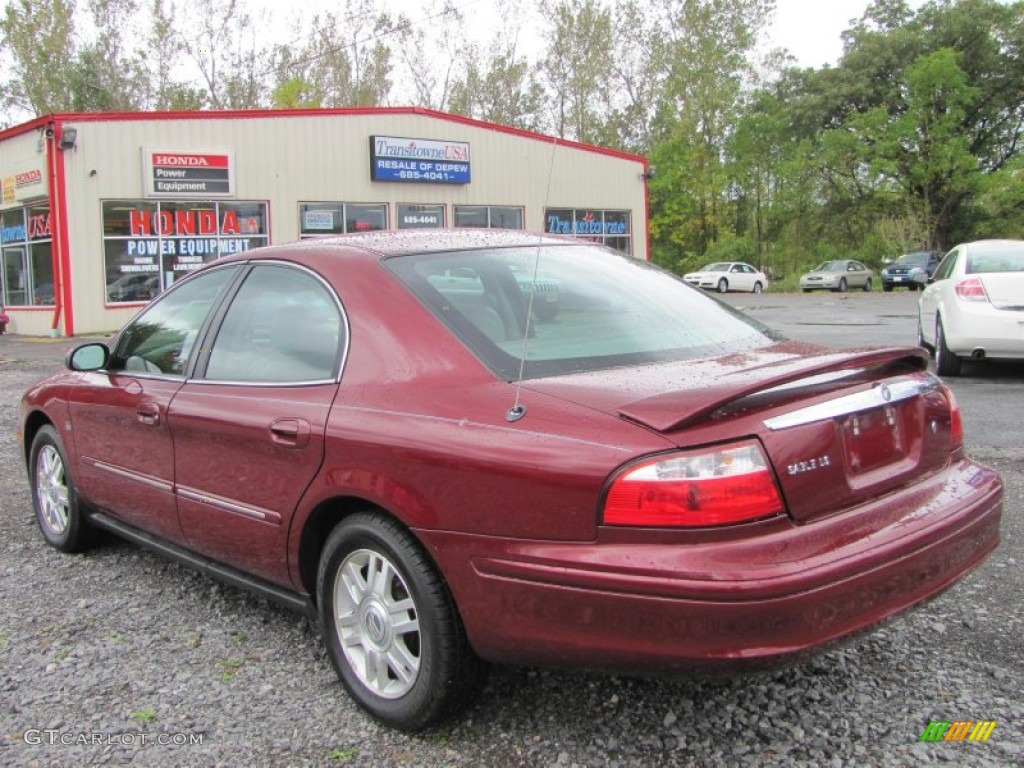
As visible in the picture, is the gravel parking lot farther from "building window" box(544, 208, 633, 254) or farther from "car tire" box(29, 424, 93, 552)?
"building window" box(544, 208, 633, 254)

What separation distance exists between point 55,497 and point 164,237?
18223mm

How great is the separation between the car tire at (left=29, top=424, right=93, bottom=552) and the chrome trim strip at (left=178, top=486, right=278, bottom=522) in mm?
1222

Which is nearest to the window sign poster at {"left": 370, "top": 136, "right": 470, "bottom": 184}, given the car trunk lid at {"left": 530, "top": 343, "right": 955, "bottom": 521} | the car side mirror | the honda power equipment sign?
the honda power equipment sign

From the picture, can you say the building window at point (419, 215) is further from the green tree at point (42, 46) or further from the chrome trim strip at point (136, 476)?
the green tree at point (42, 46)

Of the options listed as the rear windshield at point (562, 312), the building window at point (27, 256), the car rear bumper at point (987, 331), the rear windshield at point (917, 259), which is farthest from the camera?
the rear windshield at point (917, 259)

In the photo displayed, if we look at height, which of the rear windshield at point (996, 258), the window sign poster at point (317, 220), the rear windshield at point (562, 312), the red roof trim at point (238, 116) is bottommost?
the rear windshield at point (562, 312)

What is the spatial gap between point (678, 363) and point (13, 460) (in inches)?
229

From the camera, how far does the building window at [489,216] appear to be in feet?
83.3

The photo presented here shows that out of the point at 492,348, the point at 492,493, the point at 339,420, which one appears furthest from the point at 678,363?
the point at 339,420

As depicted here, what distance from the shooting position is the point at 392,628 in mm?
2672

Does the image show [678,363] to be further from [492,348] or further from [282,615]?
[282,615]

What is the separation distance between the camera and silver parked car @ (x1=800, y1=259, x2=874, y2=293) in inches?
1463

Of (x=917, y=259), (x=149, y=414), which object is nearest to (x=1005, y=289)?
(x=149, y=414)

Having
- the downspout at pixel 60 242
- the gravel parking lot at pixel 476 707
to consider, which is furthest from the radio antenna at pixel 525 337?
the downspout at pixel 60 242
